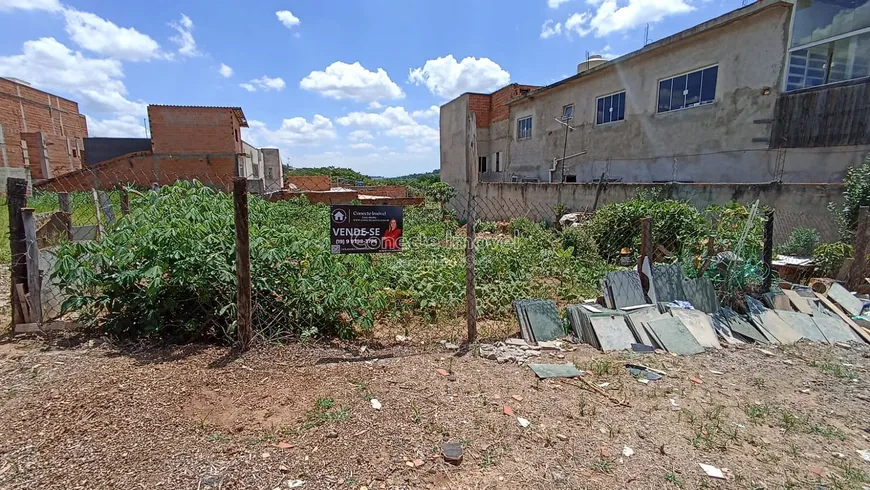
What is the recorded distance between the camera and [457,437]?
239 cm

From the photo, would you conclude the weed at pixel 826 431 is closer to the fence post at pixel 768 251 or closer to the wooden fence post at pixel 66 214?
the fence post at pixel 768 251

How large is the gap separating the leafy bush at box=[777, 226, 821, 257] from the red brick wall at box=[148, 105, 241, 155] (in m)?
27.0

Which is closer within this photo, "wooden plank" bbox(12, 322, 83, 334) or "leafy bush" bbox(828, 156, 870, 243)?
"wooden plank" bbox(12, 322, 83, 334)

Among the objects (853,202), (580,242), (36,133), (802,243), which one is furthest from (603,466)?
(36,133)

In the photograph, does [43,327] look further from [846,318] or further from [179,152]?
[179,152]

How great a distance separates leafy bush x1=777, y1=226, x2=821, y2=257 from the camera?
6863mm

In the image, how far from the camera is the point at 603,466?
2.19 meters

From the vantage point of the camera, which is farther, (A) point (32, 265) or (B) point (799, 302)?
(B) point (799, 302)

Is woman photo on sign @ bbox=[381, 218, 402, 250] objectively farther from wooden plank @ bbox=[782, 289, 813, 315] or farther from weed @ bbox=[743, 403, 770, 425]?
wooden plank @ bbox=[782, 289, 813, 315]

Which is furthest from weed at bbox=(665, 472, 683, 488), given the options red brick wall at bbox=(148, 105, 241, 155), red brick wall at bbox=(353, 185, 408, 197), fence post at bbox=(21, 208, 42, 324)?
red brick wall at bbox=(148, 105, 241, 155)

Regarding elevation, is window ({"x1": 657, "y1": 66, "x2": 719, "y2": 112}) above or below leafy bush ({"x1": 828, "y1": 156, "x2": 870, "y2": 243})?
above

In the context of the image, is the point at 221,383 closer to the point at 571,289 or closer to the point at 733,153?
the point at 571,289

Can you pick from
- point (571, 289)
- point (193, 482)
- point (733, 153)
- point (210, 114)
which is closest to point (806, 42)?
point (733, 153)

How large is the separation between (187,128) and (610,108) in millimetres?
23574
